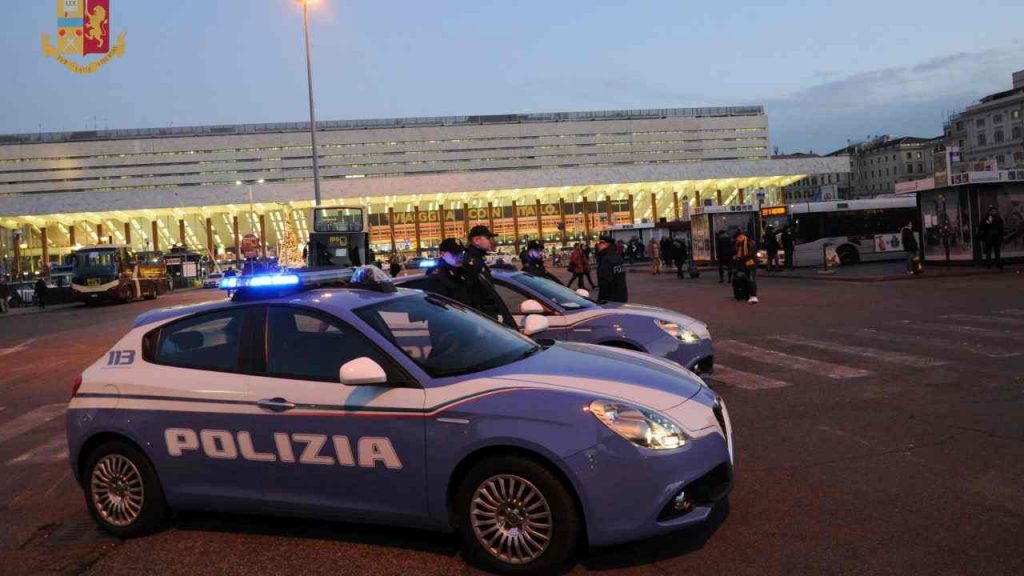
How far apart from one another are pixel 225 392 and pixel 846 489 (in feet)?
12.4

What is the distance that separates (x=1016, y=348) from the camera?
10516 mm

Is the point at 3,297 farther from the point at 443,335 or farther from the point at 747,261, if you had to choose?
the point at 443,335

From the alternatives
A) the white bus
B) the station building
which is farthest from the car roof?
the station building

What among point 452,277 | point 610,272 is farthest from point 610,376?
point 610,272

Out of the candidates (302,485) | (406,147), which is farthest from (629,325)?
(406,147)

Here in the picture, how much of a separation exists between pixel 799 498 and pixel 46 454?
21.3 feet

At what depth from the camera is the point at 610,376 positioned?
4465 mm

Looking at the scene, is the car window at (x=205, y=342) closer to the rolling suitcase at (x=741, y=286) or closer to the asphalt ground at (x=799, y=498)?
the asphalt ground at (x=799, y=498)

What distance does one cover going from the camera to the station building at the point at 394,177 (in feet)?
290

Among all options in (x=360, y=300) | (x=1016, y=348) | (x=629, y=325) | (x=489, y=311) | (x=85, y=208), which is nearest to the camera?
(x=360, y=300)

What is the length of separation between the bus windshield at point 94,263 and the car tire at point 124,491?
1501 inches

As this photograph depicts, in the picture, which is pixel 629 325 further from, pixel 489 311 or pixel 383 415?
pixel 383 415

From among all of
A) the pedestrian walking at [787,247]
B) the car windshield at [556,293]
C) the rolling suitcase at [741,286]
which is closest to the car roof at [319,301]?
the car windshield at [556,293]

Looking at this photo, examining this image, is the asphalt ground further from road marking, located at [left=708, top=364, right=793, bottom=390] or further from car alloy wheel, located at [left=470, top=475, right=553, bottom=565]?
car alloy wheel, located at [left=470, top=475, right=553, bottom=565]
